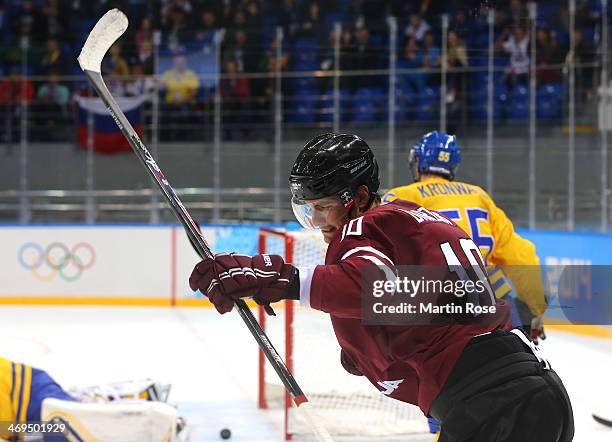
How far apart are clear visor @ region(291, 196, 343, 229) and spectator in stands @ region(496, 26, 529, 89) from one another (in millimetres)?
4731

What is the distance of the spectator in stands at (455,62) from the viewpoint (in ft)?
20.4

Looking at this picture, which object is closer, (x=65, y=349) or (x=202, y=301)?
(x=65, y=349)

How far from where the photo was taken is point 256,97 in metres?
7.66

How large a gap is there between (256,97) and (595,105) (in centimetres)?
274

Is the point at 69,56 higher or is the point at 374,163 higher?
the point at 69,56

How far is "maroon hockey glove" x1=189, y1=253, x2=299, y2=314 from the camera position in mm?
1386

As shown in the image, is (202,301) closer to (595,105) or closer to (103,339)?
(103,339)

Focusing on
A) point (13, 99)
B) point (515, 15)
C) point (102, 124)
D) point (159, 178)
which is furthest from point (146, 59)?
point (159, 178)

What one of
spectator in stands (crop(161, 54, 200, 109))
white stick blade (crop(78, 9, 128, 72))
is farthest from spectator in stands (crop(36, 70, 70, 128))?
white stick blade (crop(78, 9, 128, 72))

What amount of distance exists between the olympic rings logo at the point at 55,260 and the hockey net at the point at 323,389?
11.2 feet

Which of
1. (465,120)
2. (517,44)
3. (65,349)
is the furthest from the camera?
(465,120)

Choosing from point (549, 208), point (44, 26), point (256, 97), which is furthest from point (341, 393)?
point (44, 26)

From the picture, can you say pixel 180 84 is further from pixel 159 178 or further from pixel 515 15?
pixel 159 178

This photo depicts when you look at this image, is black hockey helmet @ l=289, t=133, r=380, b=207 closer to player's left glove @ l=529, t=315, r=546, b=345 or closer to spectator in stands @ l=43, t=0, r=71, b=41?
player's left glove @ l=529, t=315, r=546, b=345
